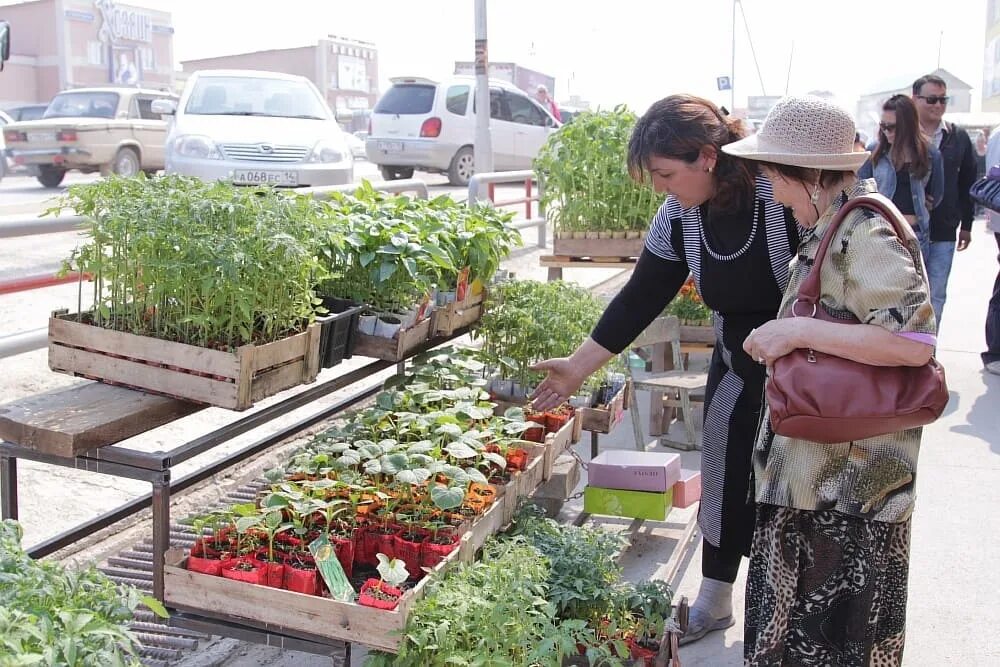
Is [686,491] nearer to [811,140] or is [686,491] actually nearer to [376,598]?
[376,598]

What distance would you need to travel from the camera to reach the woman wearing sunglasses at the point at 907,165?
603 centimetres

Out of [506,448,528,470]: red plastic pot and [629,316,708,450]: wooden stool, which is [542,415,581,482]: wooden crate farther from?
[629,316,708,450]: wooden stool

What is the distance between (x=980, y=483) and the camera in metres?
4.79

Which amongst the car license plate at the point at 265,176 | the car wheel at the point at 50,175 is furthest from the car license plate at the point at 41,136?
the car license plate at the point at 265,176

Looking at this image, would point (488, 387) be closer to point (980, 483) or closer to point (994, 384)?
point (980, 483)

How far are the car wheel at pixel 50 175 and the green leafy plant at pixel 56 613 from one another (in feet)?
50.5

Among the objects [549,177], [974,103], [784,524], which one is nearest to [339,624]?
[784,524]

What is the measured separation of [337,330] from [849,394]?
179cm

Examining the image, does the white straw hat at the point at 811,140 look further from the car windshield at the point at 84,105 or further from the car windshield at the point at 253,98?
the car windshield at the point at 84,105

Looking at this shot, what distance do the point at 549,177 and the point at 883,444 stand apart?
422 cm

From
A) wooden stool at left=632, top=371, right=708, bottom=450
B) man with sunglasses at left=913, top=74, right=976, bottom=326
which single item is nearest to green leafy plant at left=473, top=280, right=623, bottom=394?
wooden stool at left=632, top=371, right=708, bottom=450

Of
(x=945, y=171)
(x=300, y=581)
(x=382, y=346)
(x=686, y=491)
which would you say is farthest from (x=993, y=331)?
(x=300, y=581)

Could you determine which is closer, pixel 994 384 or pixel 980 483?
pixel 980 483

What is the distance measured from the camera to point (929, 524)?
4.30 m
